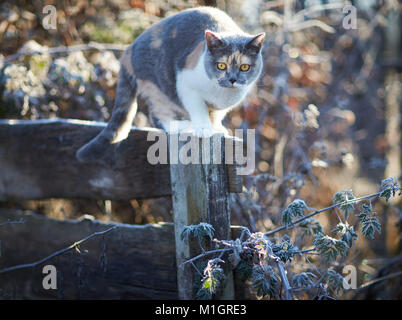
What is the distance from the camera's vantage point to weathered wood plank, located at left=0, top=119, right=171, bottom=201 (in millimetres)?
1938

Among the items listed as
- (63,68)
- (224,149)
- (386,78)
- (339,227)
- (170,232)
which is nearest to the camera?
(339,227)

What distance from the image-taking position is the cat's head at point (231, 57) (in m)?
2.00

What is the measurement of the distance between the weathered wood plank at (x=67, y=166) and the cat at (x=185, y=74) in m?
0.10

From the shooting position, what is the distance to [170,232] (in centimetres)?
183

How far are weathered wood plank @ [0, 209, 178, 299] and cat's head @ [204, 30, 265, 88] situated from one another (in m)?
0.81

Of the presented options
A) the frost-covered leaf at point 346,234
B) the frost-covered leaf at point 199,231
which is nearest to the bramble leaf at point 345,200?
the frost-covered leaf at point 346,234

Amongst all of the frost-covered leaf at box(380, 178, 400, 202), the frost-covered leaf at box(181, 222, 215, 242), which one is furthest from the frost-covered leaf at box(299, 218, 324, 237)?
the frost-covered leaf at box(181, 222, 215, 242)

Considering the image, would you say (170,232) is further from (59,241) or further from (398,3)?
(398,3)

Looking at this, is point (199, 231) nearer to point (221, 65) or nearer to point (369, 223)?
point (369, 223)

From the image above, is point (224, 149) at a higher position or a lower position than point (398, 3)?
lower

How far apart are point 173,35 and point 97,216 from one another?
67.7 inches

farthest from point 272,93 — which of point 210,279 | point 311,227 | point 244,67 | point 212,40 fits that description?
point 210,279

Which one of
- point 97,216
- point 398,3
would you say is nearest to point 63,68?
point 97,216

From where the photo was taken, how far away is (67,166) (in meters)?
2.11
